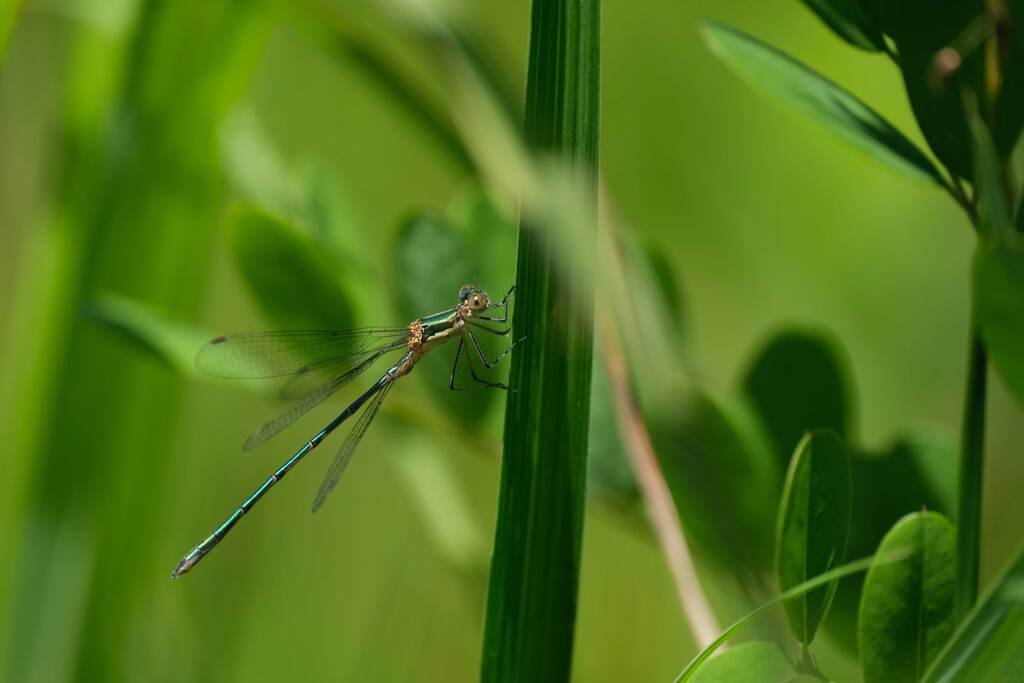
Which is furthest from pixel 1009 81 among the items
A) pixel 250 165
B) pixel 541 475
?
pixel 250 165

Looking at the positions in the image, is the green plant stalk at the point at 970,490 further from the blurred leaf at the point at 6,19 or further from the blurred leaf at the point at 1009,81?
the blurred leaf at the point at 6,19

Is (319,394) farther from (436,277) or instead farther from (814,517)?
(814,517)

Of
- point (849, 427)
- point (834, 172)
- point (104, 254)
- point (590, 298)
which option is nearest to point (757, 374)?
point (849, 427)

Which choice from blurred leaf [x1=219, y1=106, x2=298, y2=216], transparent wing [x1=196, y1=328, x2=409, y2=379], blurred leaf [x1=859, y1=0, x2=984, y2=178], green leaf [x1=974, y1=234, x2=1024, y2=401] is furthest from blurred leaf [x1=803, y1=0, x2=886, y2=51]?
blurred leaf [x1=219, y1=106, x2=298, y2=216]

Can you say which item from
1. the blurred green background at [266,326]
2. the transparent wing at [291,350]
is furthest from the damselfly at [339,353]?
the blurred green background at [266,326]

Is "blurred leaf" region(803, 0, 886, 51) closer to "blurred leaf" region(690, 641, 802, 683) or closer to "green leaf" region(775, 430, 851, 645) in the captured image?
"green leaf" region(775, 430, 851, 645)

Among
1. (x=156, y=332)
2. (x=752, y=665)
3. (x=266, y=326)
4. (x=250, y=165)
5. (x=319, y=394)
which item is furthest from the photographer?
(x=266, y=326)
